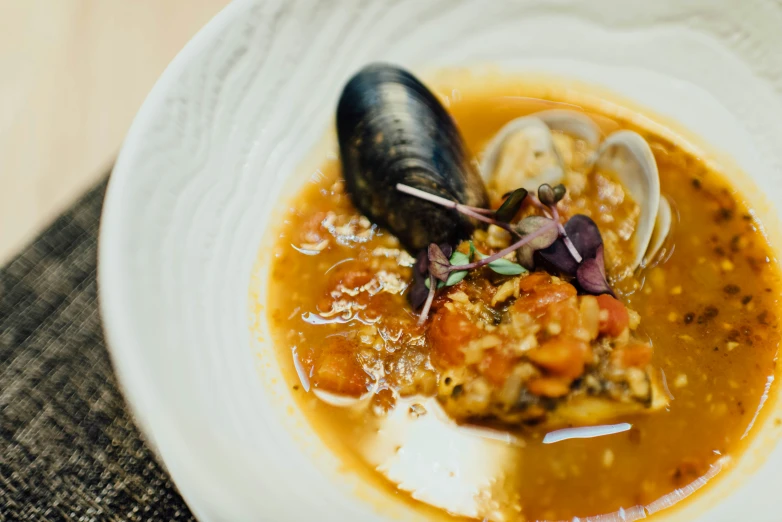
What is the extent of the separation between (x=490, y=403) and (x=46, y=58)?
2.66 metres

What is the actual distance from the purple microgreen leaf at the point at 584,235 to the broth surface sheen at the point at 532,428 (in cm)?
19

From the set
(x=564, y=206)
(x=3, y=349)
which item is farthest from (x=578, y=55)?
(x=3, y=349)

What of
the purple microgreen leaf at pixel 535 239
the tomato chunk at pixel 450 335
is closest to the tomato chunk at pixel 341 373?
the tomato chunk at pixel 450 335

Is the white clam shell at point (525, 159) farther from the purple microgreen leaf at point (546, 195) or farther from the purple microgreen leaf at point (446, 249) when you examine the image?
the purple microgreen leaf at point (446, 249)

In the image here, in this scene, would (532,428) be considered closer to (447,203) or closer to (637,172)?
(447,203)

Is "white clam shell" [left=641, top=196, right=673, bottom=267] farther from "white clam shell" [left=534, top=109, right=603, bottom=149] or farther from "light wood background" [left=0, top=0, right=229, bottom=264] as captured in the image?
"light wood background" [left=0, top=0, right=229, bottom=264]

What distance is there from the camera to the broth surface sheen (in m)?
1.74

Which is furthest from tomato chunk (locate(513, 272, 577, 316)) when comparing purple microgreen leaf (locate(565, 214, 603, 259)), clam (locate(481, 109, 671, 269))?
clam (locate(481, 109, 671, 269))

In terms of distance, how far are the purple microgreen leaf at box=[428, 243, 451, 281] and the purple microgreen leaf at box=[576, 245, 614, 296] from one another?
46 centimetres

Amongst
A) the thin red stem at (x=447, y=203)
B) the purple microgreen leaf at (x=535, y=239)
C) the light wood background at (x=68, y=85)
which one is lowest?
Answer: the light wood background at (x=68, y=85)

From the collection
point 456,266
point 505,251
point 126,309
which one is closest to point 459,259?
point 456,266

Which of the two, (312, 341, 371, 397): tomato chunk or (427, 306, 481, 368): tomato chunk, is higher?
(427, 306, 481, 368): tomato chunk

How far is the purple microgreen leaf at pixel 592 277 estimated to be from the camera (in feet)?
5.87

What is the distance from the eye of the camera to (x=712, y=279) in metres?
2.02
